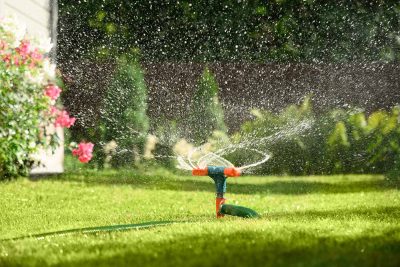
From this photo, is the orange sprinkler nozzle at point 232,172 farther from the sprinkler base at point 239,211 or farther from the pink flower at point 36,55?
the pink flower at point 36,55

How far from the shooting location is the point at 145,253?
3170 millimetres

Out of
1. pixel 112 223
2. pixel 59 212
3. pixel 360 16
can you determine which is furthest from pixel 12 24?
pixel 360 16

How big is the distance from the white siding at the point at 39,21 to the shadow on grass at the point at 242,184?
19cm

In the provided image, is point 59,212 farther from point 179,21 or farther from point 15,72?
point 179,21

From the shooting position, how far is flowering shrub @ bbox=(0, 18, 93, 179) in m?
5.23

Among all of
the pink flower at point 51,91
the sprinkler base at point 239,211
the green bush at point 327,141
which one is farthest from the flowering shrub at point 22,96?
the green bush at point 327,141

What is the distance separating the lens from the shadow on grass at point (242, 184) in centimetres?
693

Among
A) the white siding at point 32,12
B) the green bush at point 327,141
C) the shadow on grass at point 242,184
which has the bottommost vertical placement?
the shadow on grass at point 242,184

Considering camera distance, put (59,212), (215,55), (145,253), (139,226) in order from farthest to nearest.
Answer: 1. (215,55)
2. (59,212)
3. (139,226)
4. (145,253)

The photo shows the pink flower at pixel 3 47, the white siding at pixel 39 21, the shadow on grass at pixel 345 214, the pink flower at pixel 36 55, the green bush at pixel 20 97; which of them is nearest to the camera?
the shadow on grass at pixel 345 214

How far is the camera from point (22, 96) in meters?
5.52

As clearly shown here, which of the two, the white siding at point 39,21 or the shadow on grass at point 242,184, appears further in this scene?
the shadow on grass at point 242,184

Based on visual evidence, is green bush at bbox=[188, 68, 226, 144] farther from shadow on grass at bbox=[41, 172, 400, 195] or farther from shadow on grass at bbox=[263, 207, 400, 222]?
shadow on grass at bbox=[263, 207, 400, 222]

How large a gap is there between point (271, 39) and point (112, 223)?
4168 millimetres
